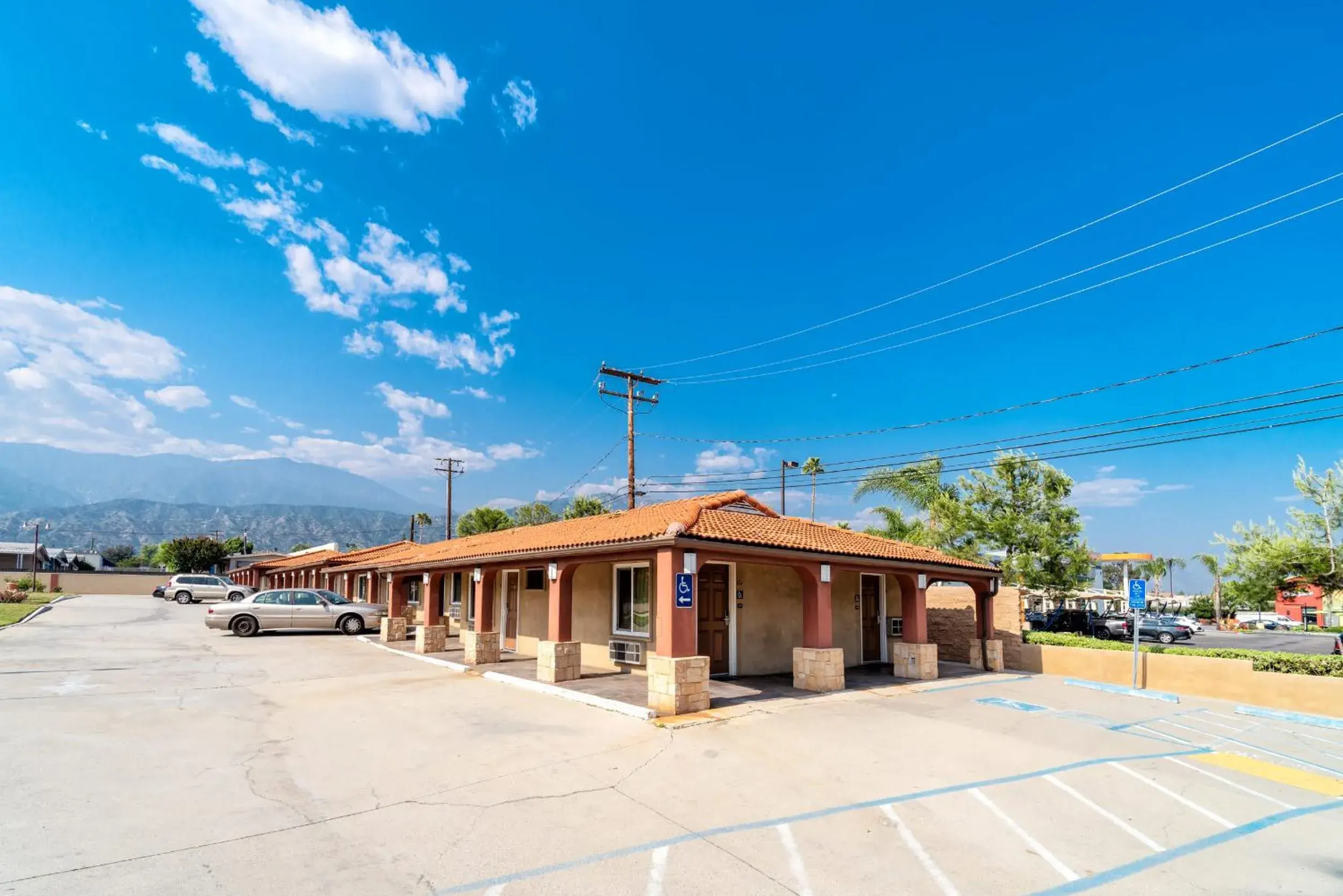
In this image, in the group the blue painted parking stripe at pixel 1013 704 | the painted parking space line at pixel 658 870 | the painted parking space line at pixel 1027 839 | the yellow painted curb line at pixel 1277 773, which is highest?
the painted parking space line at pixel 658 870

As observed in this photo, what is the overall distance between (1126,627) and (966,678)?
854 inches

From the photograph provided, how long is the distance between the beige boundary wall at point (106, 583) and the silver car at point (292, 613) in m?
40.0

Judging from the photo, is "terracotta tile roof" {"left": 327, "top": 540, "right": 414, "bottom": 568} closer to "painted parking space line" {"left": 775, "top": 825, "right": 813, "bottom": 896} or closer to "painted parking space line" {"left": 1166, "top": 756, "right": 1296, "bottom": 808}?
"painted parking space line" {"left": 775, "top": 825, "right": 813, "bottom": 896}

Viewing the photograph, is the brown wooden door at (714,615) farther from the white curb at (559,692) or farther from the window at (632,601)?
the white curb at (559,692)

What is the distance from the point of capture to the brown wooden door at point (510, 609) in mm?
19203

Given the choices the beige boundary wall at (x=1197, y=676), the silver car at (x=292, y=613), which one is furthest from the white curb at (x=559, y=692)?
the beige boundary wall at (x=1197, y=676)

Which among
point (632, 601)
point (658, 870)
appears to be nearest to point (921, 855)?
point (658, 870)

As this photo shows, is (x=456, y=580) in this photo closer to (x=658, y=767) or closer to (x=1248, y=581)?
(x=658, y=767)

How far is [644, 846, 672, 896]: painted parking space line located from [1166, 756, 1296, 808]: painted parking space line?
20.1 feet

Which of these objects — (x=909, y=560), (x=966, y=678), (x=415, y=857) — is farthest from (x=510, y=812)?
(x=966, y=678)

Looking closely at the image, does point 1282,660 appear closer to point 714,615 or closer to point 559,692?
point 714,615

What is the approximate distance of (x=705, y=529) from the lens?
12.0 metres

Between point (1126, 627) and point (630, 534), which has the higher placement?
point (630, 534)

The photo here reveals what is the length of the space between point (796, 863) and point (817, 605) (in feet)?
26.6
